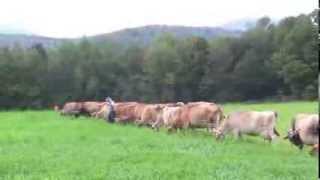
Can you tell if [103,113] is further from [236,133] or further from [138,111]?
[236,133]

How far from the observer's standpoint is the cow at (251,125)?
22922 millimetres

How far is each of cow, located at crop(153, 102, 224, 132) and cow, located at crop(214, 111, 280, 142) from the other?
2139mm

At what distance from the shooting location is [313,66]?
7850 centimetres

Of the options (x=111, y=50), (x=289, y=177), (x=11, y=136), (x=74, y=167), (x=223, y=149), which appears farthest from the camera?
(x=111, y=50)

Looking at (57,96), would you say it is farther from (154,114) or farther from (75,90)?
(154,114)

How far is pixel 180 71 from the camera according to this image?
288 feet

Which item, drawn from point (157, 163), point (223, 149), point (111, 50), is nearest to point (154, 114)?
point (223, 149)

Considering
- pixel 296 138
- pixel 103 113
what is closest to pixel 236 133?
pixel 296 138

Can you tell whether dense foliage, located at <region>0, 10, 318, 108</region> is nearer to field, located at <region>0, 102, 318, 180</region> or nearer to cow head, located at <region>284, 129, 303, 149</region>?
cow head, located at <region>284, 129, 303, 149</region>

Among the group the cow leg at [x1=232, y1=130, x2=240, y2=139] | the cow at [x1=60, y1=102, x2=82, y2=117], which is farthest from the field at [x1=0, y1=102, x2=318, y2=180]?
the cow at [x1=60, y1=102, x2=82, y2=117]

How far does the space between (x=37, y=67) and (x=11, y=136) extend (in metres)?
65.6

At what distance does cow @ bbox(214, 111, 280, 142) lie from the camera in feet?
75.2

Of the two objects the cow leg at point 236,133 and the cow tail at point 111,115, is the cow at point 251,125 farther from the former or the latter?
the cow tail at point 111,115

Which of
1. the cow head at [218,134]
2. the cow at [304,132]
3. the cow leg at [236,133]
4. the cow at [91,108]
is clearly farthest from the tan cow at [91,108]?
the cow at [304,132]
